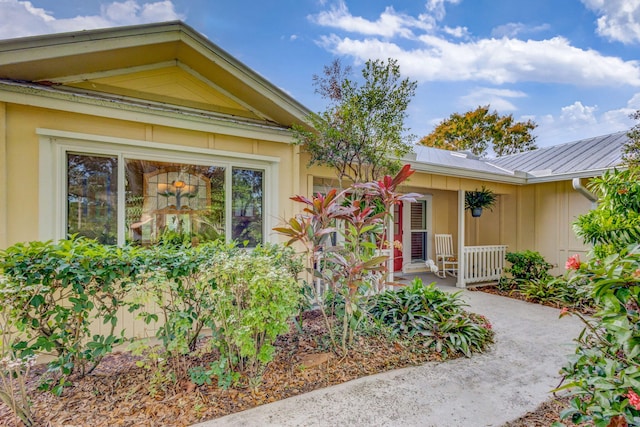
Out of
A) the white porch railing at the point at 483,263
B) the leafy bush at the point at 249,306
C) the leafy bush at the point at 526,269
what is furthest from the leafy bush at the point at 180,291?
the leafy bush at the point at 526,269

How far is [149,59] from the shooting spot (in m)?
3.80

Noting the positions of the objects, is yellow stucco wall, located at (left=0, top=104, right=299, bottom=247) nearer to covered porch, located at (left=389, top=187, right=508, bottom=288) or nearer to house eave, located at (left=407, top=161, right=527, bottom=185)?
house eave, located at (left=407, top=161, right=527, bottom=185)

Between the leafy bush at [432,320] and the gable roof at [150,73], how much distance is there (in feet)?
9.83

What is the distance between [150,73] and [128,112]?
2.40 ft

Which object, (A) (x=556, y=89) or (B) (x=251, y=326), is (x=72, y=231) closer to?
(B) (x=251, y=326)

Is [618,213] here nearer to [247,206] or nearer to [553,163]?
[247,206]

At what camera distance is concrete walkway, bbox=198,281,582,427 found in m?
2.32

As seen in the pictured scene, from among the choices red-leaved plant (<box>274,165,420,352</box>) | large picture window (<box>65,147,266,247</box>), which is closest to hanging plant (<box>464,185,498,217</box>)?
red-leaved plant (<box>274,165,420,352</box>)

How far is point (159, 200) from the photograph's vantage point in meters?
4.00

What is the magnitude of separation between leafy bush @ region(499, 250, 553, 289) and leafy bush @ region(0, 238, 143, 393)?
25.2 feet

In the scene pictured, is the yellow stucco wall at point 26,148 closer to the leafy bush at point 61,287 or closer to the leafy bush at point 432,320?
the leafy bush at point 61,287

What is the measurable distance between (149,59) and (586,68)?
485 inches

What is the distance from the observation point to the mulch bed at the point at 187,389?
2270 millimetres

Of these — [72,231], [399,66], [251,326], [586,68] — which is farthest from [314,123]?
[586,68]
